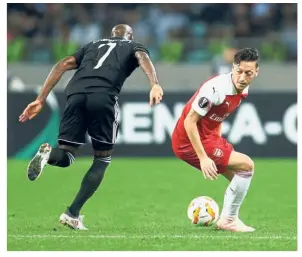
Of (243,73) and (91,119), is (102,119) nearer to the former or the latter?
(91,119)

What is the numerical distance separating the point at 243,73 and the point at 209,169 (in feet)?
3.49

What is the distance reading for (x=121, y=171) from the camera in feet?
48.1

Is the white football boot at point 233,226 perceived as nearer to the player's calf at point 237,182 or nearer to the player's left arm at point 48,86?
the player's calf at point 237,182

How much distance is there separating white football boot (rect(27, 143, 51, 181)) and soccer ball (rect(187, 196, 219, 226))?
5.20ft

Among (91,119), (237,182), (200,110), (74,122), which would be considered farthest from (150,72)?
(237,182)

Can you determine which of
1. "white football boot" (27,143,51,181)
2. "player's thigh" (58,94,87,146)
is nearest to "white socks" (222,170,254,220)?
"player's thigh" (58,94,87,146)

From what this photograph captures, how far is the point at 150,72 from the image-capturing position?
823 cm

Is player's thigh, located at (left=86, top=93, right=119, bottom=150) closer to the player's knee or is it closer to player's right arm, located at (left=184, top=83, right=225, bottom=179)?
player's right arm, located at (left=184, top=83, right=225, bottom=179)

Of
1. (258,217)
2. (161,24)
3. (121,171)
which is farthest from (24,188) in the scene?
(161,24)

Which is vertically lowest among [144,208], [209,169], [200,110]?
[144,208]

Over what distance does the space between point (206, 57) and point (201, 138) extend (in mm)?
10147

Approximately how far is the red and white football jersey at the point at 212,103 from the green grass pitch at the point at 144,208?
3.02 feet

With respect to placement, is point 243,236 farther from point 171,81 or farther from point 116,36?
point 171,81

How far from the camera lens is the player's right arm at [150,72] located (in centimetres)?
771
